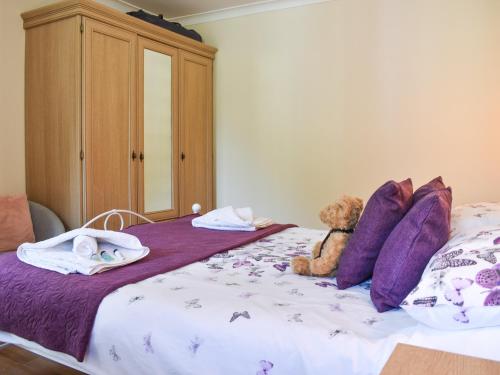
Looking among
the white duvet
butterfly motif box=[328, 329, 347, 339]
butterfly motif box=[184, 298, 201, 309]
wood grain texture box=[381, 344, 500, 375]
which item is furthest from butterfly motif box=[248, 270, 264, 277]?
wood grain texture box=[381, 344, 500, 375]

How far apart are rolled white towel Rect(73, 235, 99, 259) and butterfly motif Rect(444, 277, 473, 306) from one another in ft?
4.24

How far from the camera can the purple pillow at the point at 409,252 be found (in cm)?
130

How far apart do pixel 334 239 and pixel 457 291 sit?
670 mm

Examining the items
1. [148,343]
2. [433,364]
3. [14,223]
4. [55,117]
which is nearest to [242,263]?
[148,343]

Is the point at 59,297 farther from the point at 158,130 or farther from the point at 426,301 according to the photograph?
the point at 158,130

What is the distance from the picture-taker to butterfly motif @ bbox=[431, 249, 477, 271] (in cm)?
115

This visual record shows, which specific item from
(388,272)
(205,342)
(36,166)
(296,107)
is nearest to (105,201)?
(36,166)

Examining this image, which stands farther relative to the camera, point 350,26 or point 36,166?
point 350,26

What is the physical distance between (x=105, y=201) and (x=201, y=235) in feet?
3.90

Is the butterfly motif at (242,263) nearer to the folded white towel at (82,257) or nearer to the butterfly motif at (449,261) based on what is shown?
the folded white towel at (82,257)

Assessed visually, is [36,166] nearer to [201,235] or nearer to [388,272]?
[201,235]

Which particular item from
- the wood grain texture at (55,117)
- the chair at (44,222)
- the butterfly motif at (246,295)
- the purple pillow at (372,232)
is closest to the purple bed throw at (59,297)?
the butterfly motif at (246,295)

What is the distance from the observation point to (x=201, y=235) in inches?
96.0

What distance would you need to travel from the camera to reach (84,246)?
1.77 metres
